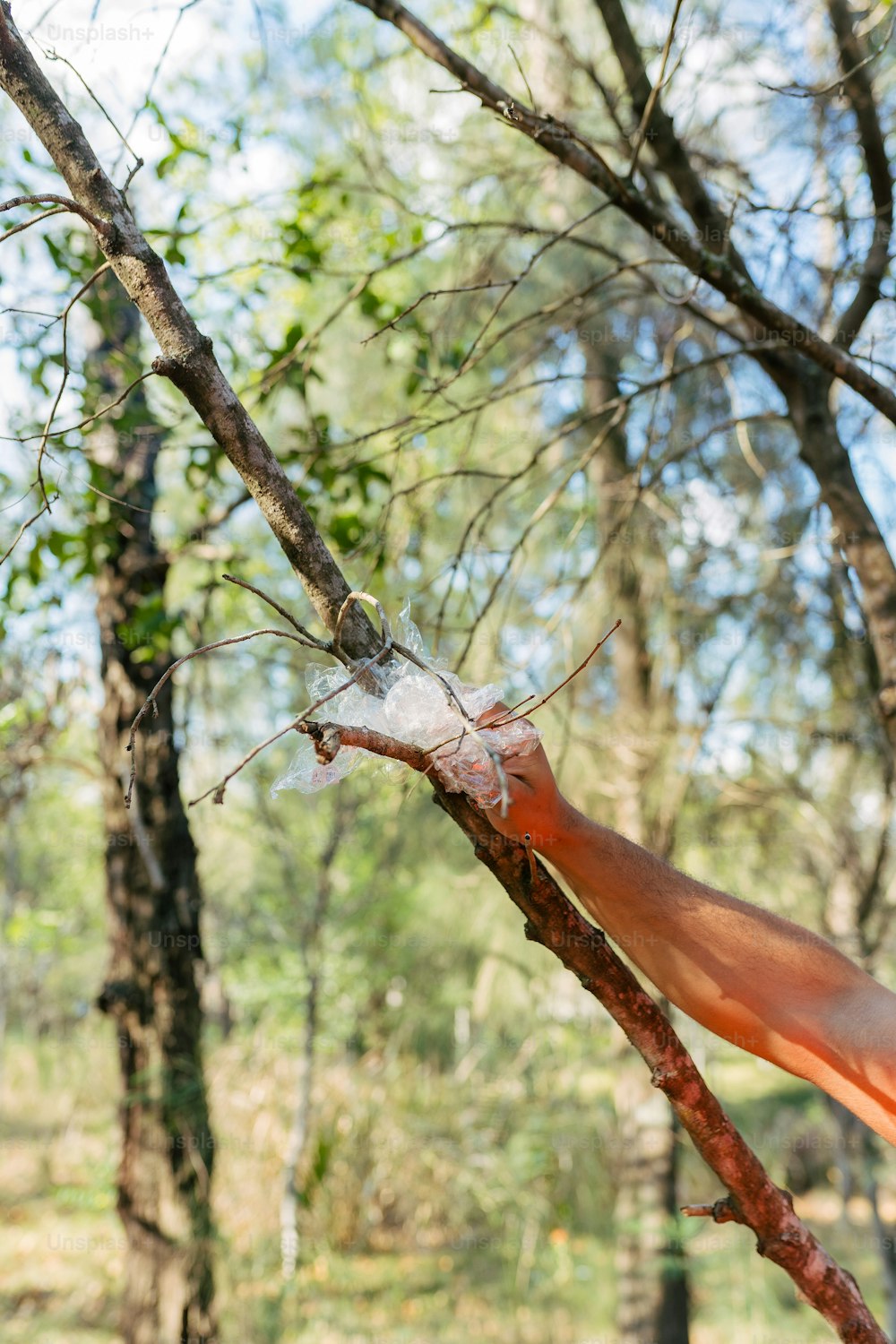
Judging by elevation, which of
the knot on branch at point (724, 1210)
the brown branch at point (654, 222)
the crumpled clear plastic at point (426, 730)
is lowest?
the knot on branch at point (724, 1210)

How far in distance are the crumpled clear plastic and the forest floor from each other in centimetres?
507

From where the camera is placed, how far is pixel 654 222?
200 cm

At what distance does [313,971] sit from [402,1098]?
77.6 inches

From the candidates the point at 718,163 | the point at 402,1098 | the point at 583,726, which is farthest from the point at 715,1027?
the point at 402,1098

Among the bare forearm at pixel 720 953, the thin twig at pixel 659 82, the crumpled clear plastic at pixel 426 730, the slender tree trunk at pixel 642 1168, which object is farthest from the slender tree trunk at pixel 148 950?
the slender tree trunk at pixel 642 1168

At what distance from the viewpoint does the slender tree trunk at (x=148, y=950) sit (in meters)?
Result: 3.22

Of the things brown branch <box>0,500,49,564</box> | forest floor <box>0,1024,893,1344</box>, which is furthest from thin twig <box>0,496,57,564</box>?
forest floor <box>0,1024,893,1344</box>

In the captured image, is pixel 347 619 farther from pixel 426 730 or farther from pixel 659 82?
pixel 659 82

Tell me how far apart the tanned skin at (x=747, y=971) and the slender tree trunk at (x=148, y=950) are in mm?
2057

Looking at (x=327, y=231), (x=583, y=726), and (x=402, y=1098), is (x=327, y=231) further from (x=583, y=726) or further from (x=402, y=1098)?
(x=402, y=1098)

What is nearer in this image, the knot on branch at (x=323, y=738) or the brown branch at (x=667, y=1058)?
the knot on branch at (x=323, y=738)

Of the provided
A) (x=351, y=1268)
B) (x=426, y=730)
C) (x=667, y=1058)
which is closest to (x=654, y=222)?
(x=426, y=730)

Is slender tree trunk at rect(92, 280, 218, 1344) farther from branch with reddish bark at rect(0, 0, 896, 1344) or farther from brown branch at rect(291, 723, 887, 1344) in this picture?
brown branch at rect(291, 723, 887, 1344)

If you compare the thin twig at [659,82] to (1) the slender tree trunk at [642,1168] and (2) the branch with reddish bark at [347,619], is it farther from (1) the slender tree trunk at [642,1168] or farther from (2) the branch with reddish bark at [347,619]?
(1) the slender tree trunk at [642,1168]
